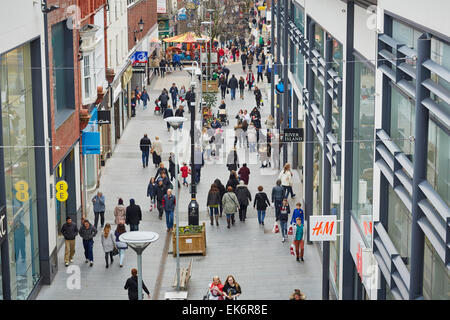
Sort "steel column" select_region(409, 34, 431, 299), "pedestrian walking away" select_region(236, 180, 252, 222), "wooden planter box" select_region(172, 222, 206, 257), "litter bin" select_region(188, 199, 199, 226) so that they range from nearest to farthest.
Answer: "steel column" select_region(409, 34, 431, 299), "wooden planter box" select_region(172, 222, 206, 257), "litter bin" select_region(188, 199, 199, 226), "pedestrian walking away" select_region(236, 180, 252, 222)

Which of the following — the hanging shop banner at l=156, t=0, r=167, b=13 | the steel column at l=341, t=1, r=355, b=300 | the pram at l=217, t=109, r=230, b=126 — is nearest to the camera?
the steel column at l=341, t=1, r=355, b=300

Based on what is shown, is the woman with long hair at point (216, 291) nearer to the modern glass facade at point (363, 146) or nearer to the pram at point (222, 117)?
the modern glass facade at point (363, 146)

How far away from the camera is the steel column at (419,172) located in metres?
8.84

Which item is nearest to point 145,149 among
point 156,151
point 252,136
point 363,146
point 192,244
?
point 156,151

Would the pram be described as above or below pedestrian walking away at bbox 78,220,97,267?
below

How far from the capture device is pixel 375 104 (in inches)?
485

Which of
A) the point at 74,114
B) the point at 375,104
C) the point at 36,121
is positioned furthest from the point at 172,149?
the point at 375,104

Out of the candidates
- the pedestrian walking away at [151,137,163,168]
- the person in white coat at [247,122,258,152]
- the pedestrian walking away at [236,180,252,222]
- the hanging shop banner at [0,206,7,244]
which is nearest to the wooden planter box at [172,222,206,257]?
the pedestrian walking away at [236,180,252,222]

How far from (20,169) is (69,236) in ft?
11.6

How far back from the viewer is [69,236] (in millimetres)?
20141

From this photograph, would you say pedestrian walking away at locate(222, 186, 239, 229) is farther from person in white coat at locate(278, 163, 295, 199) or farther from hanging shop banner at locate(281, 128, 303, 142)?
person in white coat at locate(278, 163, 295, 199)

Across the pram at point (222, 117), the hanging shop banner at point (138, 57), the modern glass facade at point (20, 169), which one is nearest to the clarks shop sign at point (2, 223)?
the modern glass facade at point (20, 169)

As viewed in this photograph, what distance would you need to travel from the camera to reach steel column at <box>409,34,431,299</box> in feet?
29.0

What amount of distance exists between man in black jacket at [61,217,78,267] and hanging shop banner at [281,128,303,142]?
24.6 ft
